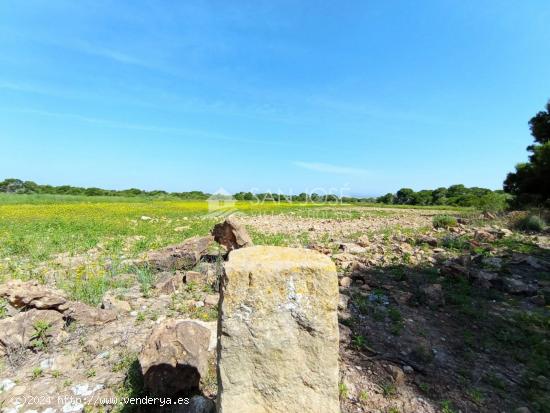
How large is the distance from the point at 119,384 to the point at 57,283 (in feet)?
11.0

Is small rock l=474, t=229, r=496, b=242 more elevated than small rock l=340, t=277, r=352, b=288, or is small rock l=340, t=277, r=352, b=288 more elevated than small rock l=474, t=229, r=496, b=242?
small rock l=474, t=229, r=496, b=242

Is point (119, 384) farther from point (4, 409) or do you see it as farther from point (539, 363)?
point (539, 363)

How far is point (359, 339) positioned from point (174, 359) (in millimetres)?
2181

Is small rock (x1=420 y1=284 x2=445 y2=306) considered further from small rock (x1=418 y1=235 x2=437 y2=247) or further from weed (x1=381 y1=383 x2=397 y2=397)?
small rock (x1=418 y1=235 x2=437 y2=247)

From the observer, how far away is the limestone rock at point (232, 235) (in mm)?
6598

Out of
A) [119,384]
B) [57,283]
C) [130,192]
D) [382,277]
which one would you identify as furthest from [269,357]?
[130,192]

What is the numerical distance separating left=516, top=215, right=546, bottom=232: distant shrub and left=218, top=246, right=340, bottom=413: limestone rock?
12970 mm

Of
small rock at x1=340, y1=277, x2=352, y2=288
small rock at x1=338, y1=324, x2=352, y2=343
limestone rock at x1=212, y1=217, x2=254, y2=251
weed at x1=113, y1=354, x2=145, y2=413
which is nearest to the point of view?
weed at x1=113, y1=354, x2=145, y2=413

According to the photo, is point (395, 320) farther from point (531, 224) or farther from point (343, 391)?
point (531, 224)

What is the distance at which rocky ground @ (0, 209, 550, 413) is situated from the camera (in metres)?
2.81

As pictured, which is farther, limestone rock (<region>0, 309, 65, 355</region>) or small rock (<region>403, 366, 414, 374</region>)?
limestone rock (<region>0, 309, 65, 355</region>)

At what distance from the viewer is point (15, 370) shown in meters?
3.05

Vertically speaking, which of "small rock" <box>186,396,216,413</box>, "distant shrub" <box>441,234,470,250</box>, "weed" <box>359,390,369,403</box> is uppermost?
"distant shrub" <box>441,234,470,250</box>

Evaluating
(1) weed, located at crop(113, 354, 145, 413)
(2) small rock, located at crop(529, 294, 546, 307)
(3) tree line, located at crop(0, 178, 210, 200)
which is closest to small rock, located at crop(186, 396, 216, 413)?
(1) weed, located at crop(113, 354, 145, 413)
